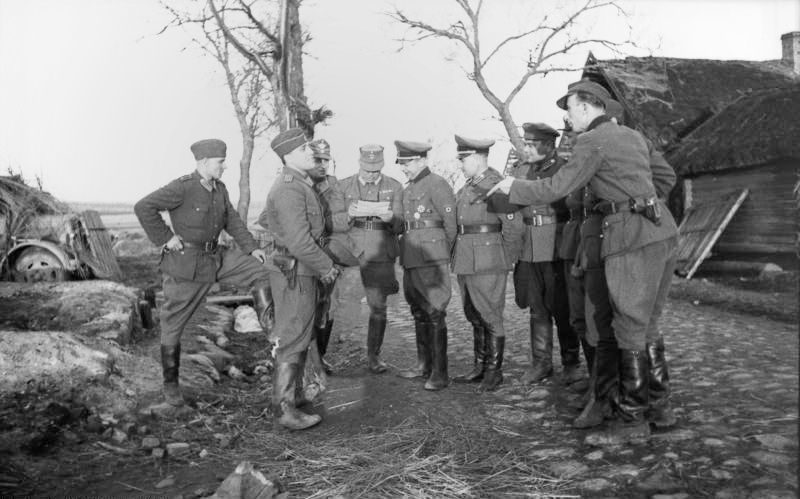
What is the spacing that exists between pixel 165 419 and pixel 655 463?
3.65 m

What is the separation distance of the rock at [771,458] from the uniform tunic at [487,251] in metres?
2.51

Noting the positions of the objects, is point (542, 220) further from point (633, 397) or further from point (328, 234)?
point (633, 397)

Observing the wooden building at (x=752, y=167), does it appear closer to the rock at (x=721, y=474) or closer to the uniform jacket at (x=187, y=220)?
the rock at (x=721, y=474)

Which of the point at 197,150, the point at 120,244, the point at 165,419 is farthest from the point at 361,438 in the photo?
the point at 120,244

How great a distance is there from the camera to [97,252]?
1301 cm

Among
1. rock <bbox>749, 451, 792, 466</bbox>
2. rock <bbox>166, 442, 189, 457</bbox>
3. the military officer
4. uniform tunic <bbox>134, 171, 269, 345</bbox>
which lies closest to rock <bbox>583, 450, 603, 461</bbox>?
rock <bbox>749, 451, 792, 466</bbox>

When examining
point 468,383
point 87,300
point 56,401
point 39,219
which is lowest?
point 468,383

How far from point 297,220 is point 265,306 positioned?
1267 millimetres

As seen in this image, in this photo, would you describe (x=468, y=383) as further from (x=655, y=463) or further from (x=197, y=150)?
(x=197, y=150)

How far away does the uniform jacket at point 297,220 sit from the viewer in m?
5.02

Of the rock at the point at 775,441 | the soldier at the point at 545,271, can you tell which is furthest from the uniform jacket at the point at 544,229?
the rock at the point at 775,441

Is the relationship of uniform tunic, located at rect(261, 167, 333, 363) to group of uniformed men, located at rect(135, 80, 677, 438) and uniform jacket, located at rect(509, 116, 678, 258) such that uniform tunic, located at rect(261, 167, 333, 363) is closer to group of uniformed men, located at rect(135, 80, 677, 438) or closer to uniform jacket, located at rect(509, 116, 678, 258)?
group of uniformed men, located at rect(135, 80, 677, 438)

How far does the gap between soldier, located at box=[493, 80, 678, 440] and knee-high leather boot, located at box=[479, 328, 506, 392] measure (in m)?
1.57

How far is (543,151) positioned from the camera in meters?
6.17
